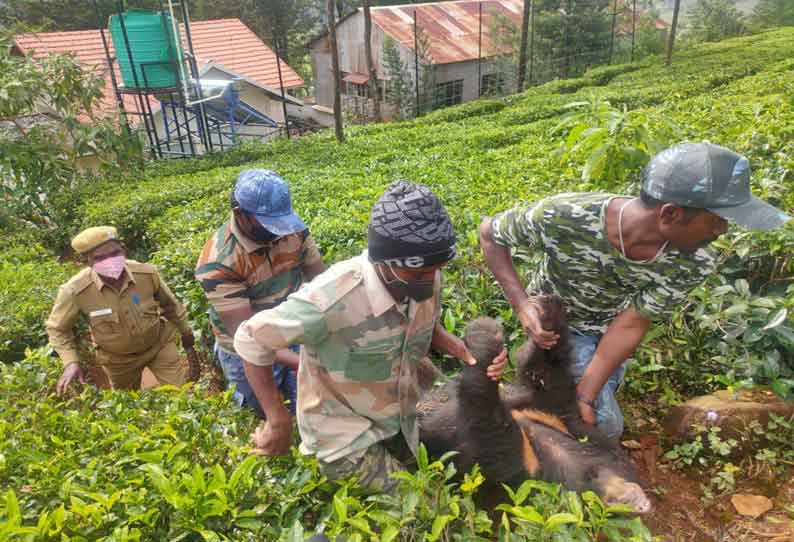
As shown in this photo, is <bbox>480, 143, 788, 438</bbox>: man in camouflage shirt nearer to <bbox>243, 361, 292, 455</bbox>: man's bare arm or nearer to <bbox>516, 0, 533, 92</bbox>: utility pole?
<bbox>243, 361, 292, 455</bbox>: man's bare arm

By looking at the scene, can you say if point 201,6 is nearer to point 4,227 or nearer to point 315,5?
point 315,5

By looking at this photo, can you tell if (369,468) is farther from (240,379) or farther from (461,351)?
(240,379)

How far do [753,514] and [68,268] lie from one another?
728 cm

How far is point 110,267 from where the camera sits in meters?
3.76

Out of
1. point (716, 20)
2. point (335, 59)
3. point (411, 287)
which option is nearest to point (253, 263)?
point (411, 287)

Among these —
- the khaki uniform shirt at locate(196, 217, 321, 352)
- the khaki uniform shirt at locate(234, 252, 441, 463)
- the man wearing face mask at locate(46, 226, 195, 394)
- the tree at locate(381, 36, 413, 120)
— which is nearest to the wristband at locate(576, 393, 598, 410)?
the khaki uniform shirt at locate(234, 252, 441, 463)

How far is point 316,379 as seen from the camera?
2004mm

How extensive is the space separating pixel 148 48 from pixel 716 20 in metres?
35.5

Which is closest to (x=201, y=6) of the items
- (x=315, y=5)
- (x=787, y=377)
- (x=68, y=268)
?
(x=315, y=5)

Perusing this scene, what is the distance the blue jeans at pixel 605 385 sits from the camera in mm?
2670

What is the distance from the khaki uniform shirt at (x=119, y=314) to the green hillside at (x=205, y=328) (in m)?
0.31

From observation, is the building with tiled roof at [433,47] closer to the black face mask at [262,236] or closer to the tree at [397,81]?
the tree at [397,81]

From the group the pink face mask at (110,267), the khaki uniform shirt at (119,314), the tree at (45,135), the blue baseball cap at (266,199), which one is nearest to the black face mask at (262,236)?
the blue baseball cap at (266,199)

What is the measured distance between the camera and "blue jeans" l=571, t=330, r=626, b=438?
2.67m
